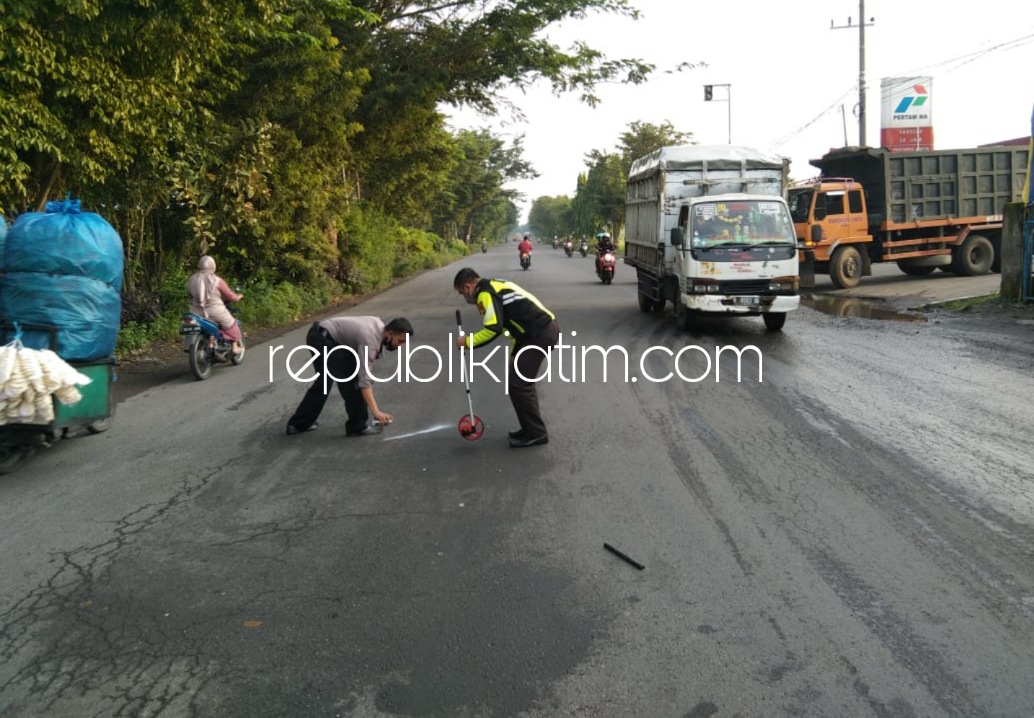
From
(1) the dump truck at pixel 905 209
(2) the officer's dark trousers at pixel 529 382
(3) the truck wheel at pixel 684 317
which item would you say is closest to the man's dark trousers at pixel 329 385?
(2) the officer's dark trousers at pixel 529 382

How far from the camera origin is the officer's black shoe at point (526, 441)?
268 inches

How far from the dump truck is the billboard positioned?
1666cm

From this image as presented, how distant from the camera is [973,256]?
22.1m

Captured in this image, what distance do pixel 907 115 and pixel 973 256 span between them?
18.8 m

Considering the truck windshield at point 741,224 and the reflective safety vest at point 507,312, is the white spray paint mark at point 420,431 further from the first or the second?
the truck windshield at point 741,224

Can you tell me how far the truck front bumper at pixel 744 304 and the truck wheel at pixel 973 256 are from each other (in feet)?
39.1

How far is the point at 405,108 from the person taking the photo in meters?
21.0

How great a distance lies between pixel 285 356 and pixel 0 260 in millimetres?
5666

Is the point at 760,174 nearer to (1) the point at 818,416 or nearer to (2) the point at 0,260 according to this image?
(1) the point at 818,416

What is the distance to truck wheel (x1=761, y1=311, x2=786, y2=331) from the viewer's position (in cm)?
1306

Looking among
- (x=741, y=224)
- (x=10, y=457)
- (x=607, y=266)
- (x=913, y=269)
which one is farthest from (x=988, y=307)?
(x=10, y=457)

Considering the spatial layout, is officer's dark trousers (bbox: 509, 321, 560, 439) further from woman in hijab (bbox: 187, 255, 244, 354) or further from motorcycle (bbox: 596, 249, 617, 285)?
motorcycle (bbox: 596, 249, 617, 285)

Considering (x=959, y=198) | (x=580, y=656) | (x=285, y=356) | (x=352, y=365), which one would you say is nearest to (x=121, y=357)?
(x=285, y=356)

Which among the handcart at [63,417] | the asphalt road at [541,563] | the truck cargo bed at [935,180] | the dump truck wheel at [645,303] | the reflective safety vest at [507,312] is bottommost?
the asphalt road at [541,563]
